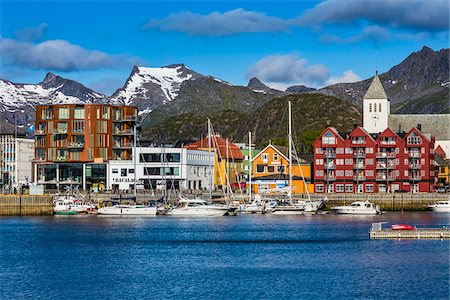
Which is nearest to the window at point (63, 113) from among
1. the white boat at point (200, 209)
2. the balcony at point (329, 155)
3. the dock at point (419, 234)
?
the white boat at point (200, 209)

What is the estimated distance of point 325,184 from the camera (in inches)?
6467

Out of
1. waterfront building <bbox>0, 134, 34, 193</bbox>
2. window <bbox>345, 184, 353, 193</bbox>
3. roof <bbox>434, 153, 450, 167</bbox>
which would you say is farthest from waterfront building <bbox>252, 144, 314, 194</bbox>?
waterfront building <bbox>0, 134, 34, 193</bbox>

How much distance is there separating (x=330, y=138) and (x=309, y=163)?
24.2 feet

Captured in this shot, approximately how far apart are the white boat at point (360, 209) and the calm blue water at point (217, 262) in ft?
80.2

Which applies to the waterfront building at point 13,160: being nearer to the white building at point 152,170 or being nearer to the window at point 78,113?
the window at point 78,113

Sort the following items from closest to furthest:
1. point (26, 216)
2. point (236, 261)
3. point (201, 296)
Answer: point (201, 296)
point (236, 261)
point (26, 216)

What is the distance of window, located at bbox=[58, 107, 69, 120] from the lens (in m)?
171

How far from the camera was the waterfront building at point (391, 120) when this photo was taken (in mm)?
190750

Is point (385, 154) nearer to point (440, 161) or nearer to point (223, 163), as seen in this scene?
point (440, 161)

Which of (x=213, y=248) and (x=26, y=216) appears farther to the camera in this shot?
(x=26, y=216)

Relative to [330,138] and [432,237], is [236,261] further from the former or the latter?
[330,138]

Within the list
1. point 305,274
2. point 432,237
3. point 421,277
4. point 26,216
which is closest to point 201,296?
point 305,274

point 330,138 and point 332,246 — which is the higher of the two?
point 330,138

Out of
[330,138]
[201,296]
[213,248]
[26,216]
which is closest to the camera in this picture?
[201,296]
